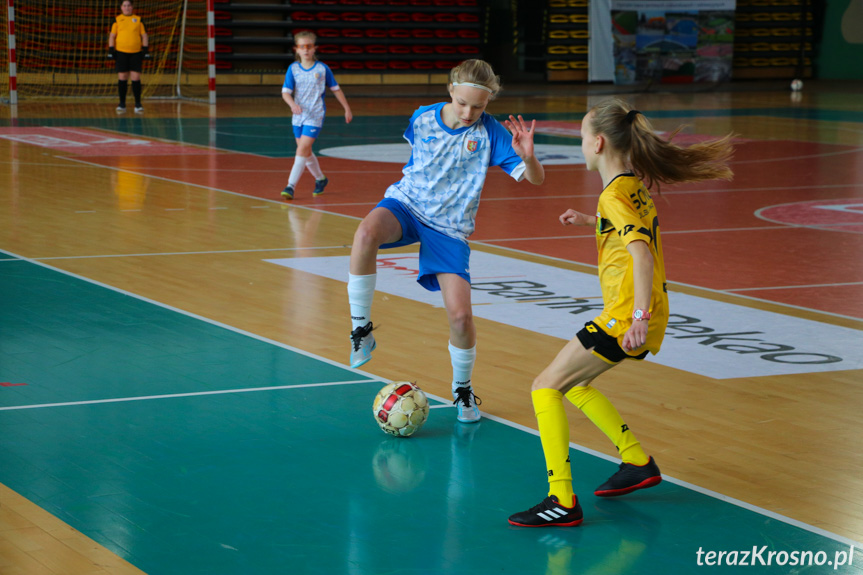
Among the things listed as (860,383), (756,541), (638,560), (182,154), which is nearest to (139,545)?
(638,560)

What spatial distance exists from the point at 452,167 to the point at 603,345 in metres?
1.55

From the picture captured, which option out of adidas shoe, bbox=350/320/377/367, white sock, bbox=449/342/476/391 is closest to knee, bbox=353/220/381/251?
adidas shoe, bbox=350/320/377/367

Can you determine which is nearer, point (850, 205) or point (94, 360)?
point (94, 360)

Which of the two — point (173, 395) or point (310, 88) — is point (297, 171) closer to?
point (310, 88)

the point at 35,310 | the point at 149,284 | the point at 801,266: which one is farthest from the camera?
the point at 801,266

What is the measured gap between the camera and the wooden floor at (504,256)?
4.70 meters

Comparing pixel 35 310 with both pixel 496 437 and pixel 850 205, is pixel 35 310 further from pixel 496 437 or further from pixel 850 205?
pixel 850 205

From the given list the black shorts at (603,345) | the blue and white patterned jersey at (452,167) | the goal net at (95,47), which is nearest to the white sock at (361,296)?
the blue and white patterned jersey at (452,167)

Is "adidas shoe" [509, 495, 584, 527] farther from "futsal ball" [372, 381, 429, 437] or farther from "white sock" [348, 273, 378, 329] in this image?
"white sock" [348, 273, 378, 329]

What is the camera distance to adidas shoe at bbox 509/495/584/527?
3965mm

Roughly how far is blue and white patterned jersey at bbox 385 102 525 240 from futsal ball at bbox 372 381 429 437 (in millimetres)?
755

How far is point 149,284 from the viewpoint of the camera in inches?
316

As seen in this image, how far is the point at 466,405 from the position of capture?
518 centimetres

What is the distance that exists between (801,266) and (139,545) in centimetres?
663
